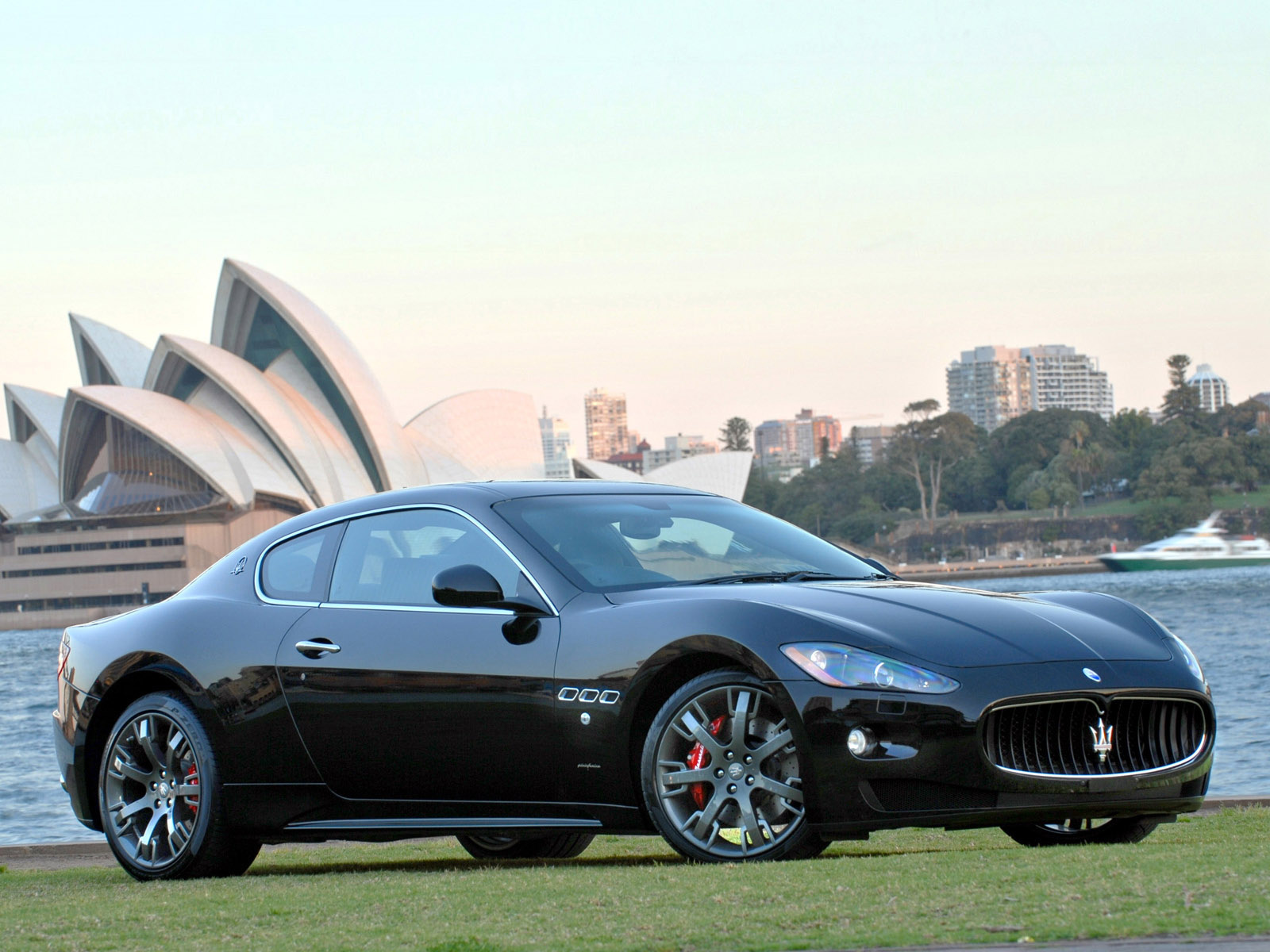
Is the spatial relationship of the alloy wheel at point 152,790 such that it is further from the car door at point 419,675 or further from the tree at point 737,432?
the tree at point 737,432

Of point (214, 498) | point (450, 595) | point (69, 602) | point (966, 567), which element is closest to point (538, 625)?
point (450, 595)

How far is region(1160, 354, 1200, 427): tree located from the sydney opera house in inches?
3256

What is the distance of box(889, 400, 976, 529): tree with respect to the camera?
550ft

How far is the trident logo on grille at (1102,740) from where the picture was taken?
5.02 meters

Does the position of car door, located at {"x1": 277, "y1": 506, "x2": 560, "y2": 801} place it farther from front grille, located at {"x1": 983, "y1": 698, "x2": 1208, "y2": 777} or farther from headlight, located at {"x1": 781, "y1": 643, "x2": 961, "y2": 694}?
front grille, located at {"x1": 983, "y1": 698, "x2": 1208, "y2": 777}

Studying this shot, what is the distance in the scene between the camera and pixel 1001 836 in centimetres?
754

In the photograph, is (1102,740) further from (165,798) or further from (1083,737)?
(165,798)

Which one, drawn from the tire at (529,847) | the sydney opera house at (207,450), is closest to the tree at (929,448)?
the sydney opera house at (207,450)

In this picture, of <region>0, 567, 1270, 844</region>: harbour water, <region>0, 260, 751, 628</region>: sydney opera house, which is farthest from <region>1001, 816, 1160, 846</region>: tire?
<region>0, 260, 751, 628</region>: sydney opera house

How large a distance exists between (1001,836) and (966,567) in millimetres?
134825

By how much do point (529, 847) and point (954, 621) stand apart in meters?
2.64

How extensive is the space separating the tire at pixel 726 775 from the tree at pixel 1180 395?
175 meters

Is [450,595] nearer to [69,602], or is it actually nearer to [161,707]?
[161,707]

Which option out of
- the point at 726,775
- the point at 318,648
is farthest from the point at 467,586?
the point at 726,775
